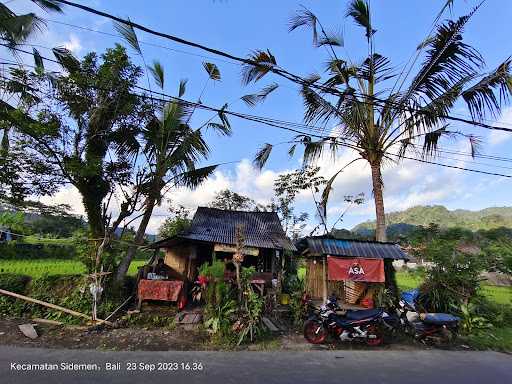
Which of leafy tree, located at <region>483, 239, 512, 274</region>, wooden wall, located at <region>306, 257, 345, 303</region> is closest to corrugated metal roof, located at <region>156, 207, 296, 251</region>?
wooden wall, located at <region>306, 257, 345, 303</region>

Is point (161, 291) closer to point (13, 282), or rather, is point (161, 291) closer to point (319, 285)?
point (13, 282)

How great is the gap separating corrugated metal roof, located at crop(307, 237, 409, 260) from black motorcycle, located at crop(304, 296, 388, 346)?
277 cm

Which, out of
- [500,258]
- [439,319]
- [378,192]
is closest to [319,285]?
[378,192]

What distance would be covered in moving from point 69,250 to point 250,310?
23.4 metres

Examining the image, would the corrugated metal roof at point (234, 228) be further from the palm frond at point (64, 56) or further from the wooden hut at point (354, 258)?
the palm frond at point (64, 56)

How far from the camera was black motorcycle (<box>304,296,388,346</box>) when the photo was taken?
305 inches

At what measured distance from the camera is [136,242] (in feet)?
36.2

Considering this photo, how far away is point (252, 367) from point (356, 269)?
5704 mm

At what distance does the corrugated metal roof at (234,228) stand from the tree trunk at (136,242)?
5.34ft

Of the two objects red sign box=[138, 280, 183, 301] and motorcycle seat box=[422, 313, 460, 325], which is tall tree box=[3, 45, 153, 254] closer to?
red sign box=[138, 280, 183, 301]

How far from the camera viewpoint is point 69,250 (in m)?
25.9

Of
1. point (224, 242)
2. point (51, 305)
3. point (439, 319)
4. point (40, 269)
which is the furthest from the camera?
point (40, 269)

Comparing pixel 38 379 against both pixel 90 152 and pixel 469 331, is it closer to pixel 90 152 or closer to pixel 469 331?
pixel 90 152

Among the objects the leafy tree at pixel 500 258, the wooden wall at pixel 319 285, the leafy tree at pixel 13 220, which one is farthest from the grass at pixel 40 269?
the leafy tree at pixel 500 258
